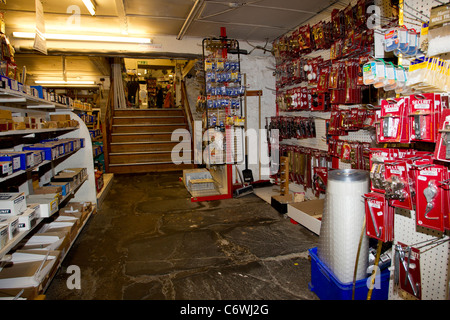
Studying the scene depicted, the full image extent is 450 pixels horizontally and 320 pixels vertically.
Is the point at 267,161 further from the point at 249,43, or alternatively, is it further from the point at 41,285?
the point at 41,285

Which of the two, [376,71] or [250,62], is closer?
[376,71]

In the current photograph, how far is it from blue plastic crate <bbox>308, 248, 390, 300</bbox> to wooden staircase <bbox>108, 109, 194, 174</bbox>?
6.26m

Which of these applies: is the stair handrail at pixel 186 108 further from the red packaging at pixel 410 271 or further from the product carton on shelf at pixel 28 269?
the red packaging at pixel 410 271

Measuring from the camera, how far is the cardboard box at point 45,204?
2430mm

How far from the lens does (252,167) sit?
5.88 metres

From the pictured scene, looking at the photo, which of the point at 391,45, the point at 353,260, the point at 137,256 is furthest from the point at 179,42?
the point at 353,260

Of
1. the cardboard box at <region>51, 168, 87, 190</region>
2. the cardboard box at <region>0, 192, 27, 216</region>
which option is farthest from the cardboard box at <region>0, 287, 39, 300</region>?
the cardboard box at <region>51, 168, 87, 190</region>

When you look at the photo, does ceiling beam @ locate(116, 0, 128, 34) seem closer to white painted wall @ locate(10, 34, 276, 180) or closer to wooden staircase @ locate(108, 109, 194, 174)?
white painted wall @ locate(10, 34, 276, 180)

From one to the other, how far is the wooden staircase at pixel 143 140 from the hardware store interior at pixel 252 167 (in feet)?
2.12

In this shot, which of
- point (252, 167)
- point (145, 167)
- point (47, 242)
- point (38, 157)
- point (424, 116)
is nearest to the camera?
point (424, 116)

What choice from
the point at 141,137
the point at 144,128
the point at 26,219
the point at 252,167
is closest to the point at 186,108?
the point at 144,128

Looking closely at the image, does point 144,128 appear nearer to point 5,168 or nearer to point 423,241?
point 5,168

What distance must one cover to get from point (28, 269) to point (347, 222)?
2.47 m

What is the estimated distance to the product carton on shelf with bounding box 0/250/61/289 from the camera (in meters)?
2.04
